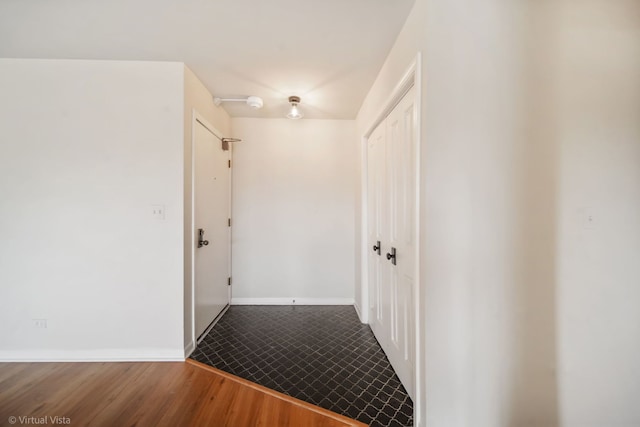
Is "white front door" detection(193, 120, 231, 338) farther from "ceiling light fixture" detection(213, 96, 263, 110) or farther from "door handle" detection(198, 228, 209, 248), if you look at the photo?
"ceiling light fixture" detection(213, 96, 263, 110)

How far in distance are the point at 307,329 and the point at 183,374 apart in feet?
3.81

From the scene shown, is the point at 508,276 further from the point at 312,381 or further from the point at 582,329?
the point at 312,381

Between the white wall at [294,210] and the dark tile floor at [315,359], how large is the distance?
0.40 meters

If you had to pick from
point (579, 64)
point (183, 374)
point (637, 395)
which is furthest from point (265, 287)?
point (579, 64)

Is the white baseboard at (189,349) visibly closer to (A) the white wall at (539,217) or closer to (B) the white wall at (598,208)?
(A) the white wall at (539,217)

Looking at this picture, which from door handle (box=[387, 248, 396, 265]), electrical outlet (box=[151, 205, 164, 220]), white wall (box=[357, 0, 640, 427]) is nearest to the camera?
white wall (box=[357, 0, 640, 427])

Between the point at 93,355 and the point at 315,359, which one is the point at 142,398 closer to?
the point at 93,355

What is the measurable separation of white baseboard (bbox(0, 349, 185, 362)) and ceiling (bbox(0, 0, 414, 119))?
7.87 feet

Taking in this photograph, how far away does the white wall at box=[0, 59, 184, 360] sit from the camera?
2.00 meters

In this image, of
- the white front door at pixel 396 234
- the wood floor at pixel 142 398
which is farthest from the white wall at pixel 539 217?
the wood floor at pixel 142 398

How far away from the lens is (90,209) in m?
2.04

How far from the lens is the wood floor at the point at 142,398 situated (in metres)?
1.45

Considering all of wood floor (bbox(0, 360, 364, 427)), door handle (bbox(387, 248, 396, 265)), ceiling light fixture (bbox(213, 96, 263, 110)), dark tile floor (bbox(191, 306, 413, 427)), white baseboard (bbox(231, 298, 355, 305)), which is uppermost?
ceiling light fixture (bbox(213, 96, 263, 110))

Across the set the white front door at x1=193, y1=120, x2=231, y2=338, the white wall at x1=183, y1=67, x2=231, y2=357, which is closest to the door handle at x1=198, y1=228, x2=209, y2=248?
the white front door at x1=193, y1=120, x2=231, y2=338
